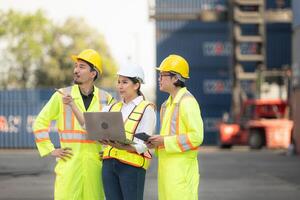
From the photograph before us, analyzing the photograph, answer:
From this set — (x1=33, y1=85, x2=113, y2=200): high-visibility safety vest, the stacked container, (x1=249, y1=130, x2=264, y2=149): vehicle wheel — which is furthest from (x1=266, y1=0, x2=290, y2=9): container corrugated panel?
(x1=33, y1=85, x2=113, y2=200): high-visibility safety vest

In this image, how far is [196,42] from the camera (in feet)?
153

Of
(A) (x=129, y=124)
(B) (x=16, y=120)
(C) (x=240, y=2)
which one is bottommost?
(B) (x=16, y=120)

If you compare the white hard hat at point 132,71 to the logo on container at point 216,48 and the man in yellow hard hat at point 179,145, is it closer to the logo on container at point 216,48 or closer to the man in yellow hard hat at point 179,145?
the man in yellow hard hat at point 179,145

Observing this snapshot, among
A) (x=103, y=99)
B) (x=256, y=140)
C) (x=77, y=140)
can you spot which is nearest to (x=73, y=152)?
(x=77, y=140)

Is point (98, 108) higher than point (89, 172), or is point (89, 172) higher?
point (98, 108)

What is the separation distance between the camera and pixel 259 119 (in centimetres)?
3584

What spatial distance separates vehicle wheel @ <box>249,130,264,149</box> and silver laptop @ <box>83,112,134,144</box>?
29141 mm

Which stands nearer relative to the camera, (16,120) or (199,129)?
(199,129)

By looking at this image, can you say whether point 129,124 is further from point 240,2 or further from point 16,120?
point 240,2

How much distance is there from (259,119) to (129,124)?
2983 cm

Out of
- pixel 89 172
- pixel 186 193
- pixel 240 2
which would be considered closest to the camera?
pixel 186 193

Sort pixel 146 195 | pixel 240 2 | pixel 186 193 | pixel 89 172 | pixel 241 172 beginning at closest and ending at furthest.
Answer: pixel 186 193, pixel 89 172, pixel 146 195, pixel 241 172, pixel 240 2

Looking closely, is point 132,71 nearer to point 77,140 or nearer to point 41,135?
point 77,140

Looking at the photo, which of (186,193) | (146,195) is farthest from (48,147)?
(146,195)
